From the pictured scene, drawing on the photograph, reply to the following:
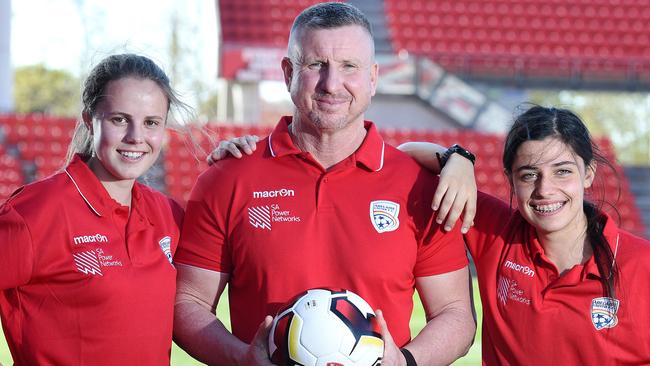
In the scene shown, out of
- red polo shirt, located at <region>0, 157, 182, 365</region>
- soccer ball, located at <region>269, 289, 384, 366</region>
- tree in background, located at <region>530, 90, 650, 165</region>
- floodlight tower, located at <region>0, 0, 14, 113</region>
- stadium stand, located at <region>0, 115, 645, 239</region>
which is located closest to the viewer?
soccer ball, located at <region>269, 289, 384, 366</region>

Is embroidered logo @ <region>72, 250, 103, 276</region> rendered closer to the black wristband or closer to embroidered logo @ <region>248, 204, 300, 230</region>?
embroidered logo @ <region>248, 204, 300, 230</region>

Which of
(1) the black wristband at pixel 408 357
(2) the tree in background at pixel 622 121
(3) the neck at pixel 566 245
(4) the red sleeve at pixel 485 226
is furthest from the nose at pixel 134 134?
(2) the tree in background at pixel 622 121

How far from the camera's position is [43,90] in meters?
38.6

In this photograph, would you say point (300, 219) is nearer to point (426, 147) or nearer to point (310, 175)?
point (310, 175)

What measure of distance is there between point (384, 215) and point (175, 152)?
12364mm

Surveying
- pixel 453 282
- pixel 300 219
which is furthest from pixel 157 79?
pixel 453 282

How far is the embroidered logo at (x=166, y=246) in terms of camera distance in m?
3.21

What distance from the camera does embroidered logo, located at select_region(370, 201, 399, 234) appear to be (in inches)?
122

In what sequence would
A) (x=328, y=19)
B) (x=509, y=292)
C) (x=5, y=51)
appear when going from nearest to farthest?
(x=328, y=19)
(x=509, y=292)
(x=5, y=51)

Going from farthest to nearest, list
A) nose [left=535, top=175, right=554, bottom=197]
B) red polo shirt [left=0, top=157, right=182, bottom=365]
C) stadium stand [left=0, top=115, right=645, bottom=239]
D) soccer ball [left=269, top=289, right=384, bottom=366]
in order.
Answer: stadium stand [left=0, top=115, right=645, bottom=239] → nose [left=535, top=175, right=554, bottom=197] → red polo shirt [left=0, top=157, right=182, bottom=365] → soccer ball [left=269, top=289, right=384, bottom=366]

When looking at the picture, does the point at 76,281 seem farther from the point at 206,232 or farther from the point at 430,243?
the point at 430,243

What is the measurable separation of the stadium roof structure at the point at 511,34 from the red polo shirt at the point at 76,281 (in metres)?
14.1

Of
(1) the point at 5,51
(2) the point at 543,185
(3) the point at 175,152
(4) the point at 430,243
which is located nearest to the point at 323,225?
(4) the point at 430,243

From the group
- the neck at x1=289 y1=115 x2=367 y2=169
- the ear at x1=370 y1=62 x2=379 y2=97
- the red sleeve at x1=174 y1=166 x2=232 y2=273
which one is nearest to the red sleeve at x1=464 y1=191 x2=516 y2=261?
the neck at x1=289 y1=115 x2=367 y2=169
